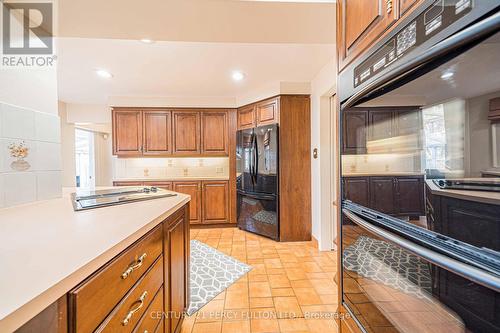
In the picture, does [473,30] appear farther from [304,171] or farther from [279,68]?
[304,171]

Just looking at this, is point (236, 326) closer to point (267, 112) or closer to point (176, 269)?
point (176, 269)

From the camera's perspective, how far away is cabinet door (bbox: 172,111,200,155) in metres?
3.75

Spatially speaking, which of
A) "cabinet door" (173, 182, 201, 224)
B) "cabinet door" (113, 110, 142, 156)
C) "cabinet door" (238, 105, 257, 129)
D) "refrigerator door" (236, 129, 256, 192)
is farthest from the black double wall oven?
"cabinet door" (113, 110, 142, 156)

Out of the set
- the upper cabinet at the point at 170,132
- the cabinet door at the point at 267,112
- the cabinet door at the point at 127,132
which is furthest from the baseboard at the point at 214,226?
the cabinet door at the point at 267,112

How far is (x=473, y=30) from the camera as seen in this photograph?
404mm

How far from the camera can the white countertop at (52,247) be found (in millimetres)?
400

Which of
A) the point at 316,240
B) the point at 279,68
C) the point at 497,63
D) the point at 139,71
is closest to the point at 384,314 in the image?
the point at 497,63

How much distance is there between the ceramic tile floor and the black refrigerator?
18.2 inches

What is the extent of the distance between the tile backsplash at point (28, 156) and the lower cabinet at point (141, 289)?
866 millimetres

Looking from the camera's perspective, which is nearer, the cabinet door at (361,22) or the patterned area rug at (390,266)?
the patterned area rug at (390,266)

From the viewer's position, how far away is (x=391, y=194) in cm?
68

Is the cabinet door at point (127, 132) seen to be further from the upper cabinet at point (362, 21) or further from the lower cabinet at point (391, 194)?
the lower cabinet at point (391, 194)

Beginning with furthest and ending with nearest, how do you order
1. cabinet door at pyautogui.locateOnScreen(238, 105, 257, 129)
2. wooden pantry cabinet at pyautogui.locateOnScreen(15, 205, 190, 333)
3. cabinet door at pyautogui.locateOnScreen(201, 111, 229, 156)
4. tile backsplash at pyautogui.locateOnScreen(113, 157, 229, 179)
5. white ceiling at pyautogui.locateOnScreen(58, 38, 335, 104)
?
tile backsplash at pyautogui.locateOnScreen(113, 157, 229, 179) < cabinet door at pyautogui.locateOnScreen(201, 111, 229, 156) < cabinet door at pyautogui.locateOnScreen(238, 105, 257, 129) < white ceiling at pyautogui.locateOnScreen(58, 38, 335, 104) < wooden pantry cabinet at pyautogui.locateOnScreen(15, 205, 190, 333)

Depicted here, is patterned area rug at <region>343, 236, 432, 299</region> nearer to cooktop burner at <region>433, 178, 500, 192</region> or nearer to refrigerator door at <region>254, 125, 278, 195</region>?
cooktop burner at <region>433, 178, 500, 192</region>
